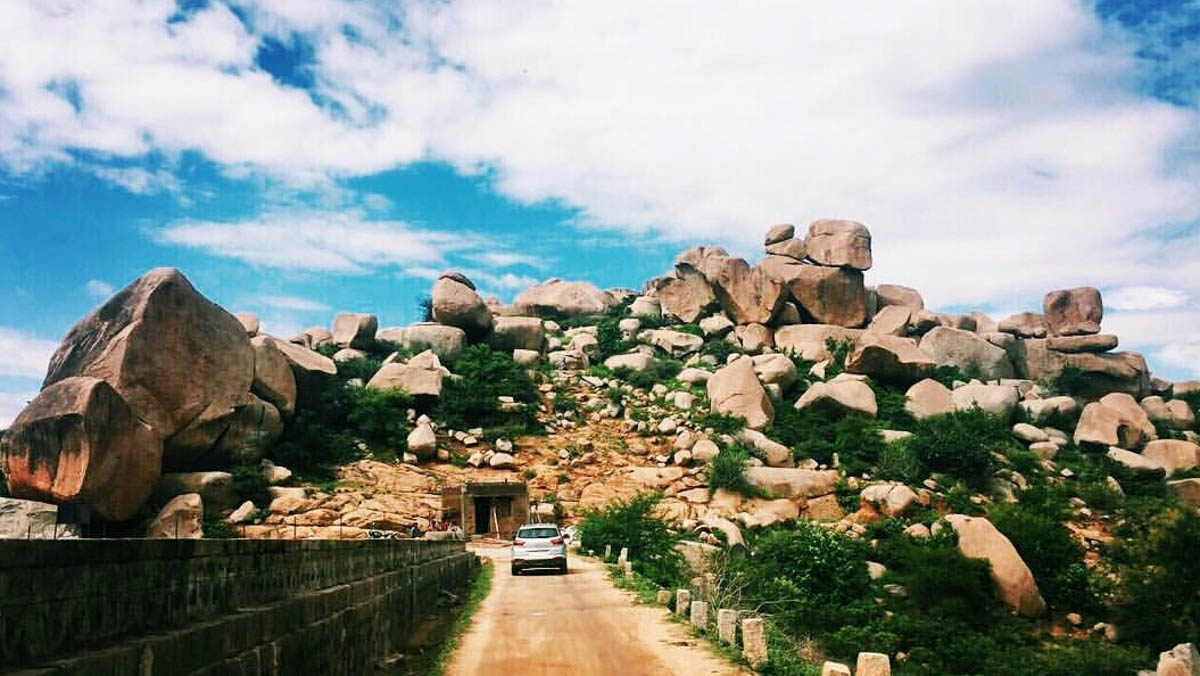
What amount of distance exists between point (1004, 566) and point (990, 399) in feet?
73.8

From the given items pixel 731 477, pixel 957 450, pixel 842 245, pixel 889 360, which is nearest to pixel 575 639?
pixel 731 477

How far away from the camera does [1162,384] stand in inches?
2494

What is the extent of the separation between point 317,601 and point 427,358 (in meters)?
41.9

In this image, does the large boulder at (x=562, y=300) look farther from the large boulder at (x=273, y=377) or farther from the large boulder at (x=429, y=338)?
the large boulder at (x=273, y=377)

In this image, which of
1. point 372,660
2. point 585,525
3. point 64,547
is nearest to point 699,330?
point 585,525

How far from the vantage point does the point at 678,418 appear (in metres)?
48.1

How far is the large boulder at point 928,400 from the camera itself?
4891 centimetres

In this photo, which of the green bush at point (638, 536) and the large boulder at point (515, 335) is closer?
the green bush at point (638, 536)

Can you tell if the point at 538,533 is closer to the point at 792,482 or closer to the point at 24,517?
the point at 24,517

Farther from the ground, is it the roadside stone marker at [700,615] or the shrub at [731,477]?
the shrub at [731,477]

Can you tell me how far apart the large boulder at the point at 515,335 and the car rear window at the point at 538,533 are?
30.7 m

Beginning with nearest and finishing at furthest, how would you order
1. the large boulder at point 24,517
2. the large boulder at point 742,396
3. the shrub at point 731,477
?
the large boulder at point 24,517, the shrub at point 731,477, the large boulder at point 742,396

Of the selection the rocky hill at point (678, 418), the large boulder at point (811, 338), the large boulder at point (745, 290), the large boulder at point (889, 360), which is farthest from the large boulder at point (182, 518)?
the large boulder at point (745, 290)

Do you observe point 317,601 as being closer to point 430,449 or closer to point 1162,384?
point 430,449
